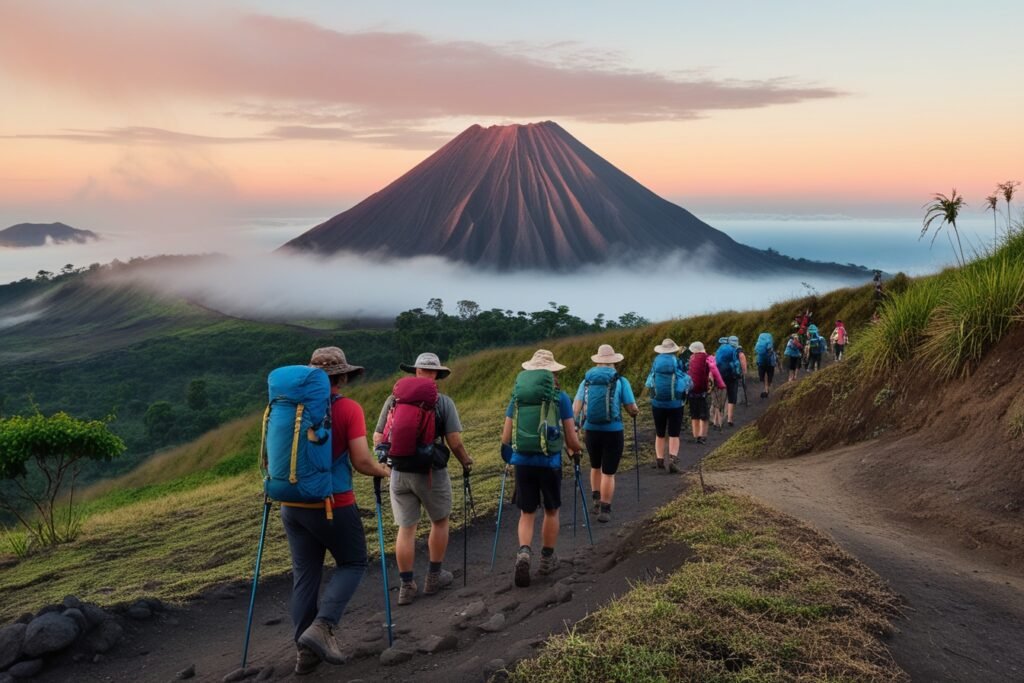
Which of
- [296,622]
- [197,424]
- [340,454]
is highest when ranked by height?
[340,454]

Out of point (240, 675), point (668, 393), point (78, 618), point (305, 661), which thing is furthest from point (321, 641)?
point (668, 393)

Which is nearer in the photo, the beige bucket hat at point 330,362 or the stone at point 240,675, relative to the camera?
the beige bucket hat at point 330,362

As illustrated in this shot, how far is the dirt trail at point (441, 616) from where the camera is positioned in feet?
18.6

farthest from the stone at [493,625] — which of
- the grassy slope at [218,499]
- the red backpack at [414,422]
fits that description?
the grassy slope at [218,499]

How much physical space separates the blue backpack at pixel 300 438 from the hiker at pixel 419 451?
1.45 meters

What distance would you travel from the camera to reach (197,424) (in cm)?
6378

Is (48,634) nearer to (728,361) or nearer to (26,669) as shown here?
(26,669)

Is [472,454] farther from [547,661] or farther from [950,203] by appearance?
[547,661]

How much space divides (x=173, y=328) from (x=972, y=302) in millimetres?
182914

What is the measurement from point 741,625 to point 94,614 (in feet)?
20.7

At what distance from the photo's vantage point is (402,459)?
7.05 m

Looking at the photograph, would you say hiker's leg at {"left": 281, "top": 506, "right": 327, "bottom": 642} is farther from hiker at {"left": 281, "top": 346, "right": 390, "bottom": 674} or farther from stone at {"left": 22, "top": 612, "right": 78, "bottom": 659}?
stone at {"left": 22, "top": 612, "right": 78, "bottom": 659}

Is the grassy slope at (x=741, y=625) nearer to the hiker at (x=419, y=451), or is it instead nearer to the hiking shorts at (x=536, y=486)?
the hiking shorts at (x=536, y=486)

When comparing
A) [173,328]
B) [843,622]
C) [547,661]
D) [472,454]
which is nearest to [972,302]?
[843,622]
